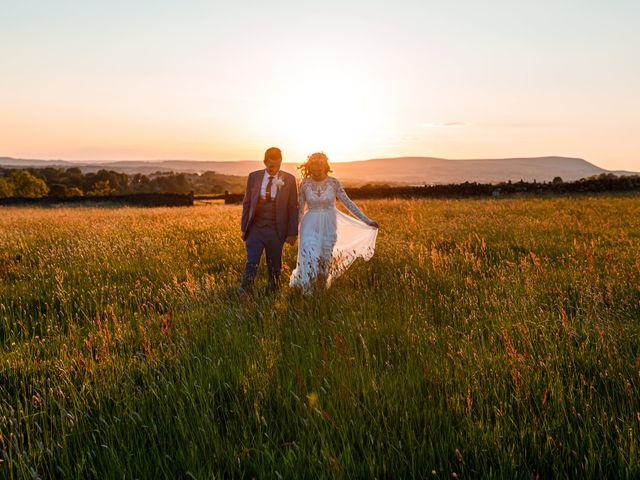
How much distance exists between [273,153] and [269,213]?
2.89 ft

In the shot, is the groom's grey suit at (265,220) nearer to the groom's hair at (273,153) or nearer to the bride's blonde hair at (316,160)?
the groom's hair at (273,153)

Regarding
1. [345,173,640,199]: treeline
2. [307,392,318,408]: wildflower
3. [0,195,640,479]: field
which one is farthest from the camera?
[345,173,640,199]: treeline

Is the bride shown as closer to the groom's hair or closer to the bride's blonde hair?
the bride's blonde hair

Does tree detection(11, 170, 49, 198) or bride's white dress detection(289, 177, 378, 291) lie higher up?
tree detection(11, 170, 49, 198)

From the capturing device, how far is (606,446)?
246 centimetres

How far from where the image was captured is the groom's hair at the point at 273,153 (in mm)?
6887

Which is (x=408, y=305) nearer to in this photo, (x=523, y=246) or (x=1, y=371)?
(x=1, y=371)

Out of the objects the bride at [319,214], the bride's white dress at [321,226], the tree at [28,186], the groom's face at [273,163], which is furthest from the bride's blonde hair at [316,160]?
the tree at [28,186]

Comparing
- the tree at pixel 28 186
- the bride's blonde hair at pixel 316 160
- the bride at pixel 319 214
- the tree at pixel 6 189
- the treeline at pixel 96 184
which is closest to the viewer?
the bride at pixel 319 214

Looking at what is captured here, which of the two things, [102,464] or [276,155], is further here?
[276,155]

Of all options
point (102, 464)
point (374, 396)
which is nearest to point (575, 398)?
point (374, 396)

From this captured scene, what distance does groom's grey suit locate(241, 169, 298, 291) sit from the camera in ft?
23.0

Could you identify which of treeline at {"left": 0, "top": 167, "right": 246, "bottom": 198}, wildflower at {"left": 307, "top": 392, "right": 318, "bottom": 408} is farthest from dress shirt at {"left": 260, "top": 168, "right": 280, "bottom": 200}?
treeline at {"left": 0, "top": 167, "right": 246, "bottom": 198}

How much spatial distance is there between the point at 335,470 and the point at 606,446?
1.40 metres
